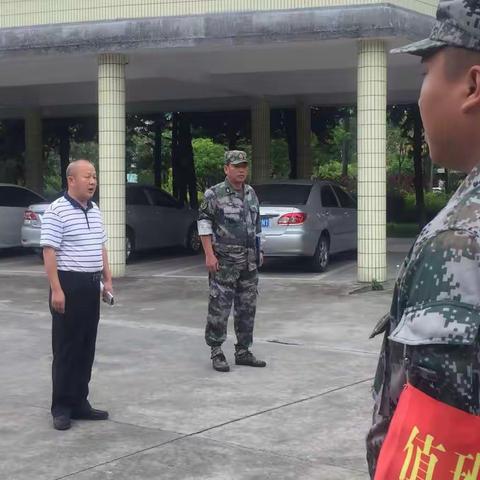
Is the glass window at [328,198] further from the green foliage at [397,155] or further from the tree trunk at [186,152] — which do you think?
the green foliage at [397,155]

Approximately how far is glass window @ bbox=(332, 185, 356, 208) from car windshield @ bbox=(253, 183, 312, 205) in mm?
980

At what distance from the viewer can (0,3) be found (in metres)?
13.4

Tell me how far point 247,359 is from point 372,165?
17.8 ft

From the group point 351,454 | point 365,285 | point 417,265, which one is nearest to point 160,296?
point 365,285

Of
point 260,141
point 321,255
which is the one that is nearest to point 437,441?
point 321,255

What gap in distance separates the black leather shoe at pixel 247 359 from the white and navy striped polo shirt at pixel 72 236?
1862mm

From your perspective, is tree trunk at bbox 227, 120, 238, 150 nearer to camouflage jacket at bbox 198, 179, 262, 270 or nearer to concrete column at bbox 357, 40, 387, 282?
concrete column at bbox 357, 40, 387, 282

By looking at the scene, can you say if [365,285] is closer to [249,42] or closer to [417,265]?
[249,42]

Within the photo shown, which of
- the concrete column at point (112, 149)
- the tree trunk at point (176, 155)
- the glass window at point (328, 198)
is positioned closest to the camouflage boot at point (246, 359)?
the concrete column at point (112, 149)

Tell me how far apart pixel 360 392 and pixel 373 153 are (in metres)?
6.14

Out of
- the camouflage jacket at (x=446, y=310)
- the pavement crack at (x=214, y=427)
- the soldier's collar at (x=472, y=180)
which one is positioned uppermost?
the soldier's collar at (x=472, y=180)

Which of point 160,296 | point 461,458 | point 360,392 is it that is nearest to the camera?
point 461,458

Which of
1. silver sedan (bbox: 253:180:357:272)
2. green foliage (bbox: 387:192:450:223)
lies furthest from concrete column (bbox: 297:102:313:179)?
green foliage (bbox: 387:192:450:223)

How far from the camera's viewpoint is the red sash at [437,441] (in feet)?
3.95
